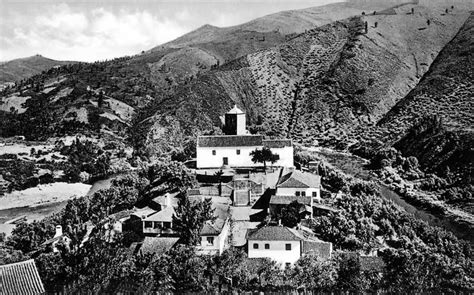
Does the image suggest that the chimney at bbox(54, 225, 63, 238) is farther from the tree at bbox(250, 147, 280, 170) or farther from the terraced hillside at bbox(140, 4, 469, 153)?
the terraced hillside at bbox(140, 4, 469, 153)

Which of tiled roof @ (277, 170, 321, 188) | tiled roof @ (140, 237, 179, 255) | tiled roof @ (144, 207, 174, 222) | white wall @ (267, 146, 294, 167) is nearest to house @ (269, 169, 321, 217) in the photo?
tiled roof @ (277, 170, 321, 188)

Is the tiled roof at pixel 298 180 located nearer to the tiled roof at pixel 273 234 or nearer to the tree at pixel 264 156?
the tree at pixel 264 156

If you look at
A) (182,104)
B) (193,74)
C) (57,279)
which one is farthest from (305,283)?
(193,74)

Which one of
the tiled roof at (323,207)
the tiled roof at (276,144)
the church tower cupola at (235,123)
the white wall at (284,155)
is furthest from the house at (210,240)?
the church tower cupola at (235,123)

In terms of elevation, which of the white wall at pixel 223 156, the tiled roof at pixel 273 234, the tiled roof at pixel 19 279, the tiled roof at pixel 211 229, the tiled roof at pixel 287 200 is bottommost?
the tiled roof at pixel 273 234

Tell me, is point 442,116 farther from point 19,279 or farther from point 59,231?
point 19,279

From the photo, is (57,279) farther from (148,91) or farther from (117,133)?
(148,91)

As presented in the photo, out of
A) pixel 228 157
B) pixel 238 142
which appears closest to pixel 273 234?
pixel 228 157
